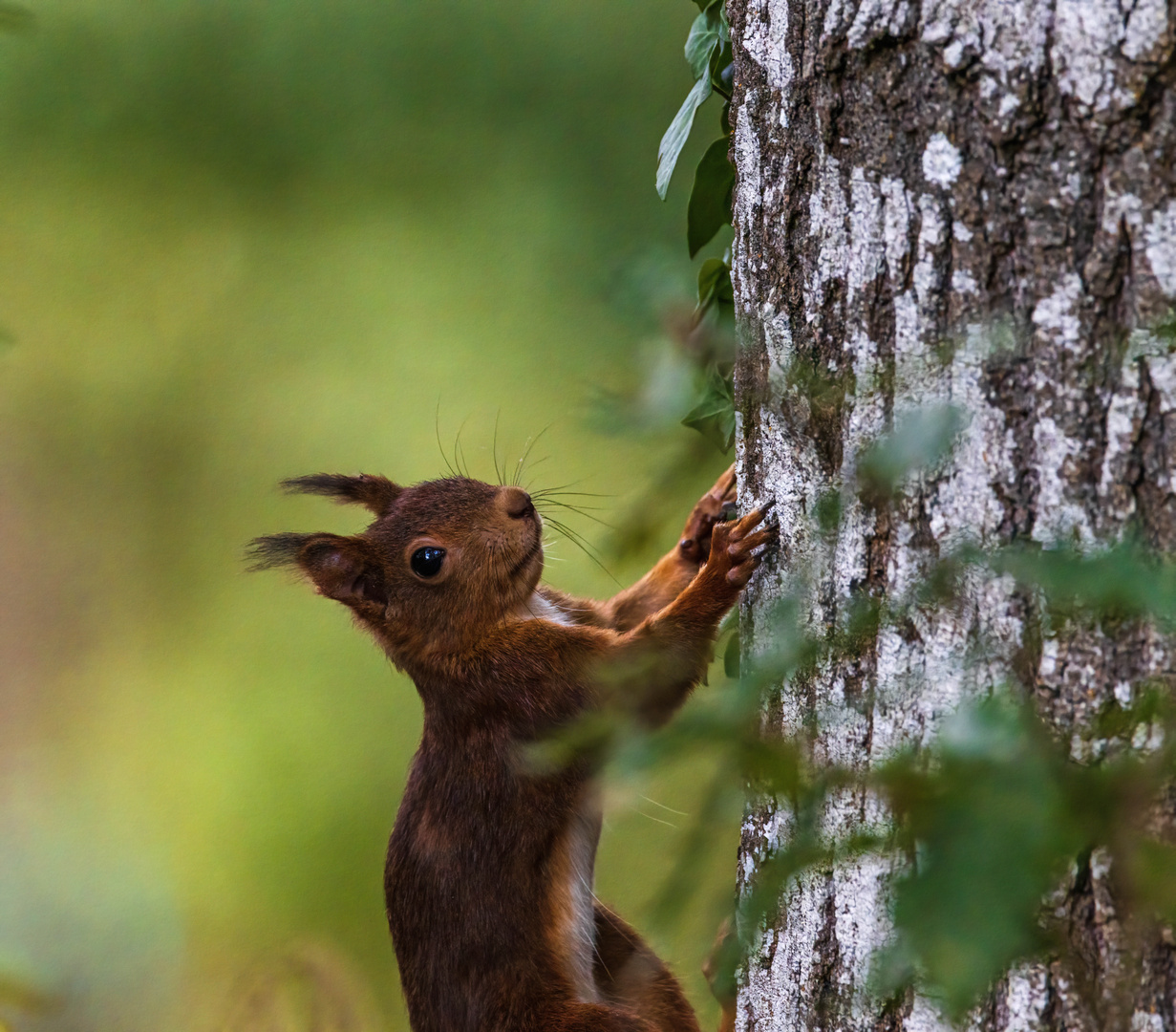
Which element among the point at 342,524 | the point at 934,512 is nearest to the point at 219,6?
the point at 342,524

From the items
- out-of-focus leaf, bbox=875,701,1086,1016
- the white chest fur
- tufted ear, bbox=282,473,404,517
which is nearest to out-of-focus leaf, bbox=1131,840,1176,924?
out-of-focus leaf, bbox=875,701,1086,1016

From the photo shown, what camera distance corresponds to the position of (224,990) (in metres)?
3.48

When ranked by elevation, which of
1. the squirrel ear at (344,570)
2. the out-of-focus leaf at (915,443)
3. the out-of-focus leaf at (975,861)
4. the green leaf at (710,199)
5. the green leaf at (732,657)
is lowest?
the out-of-focus leaf at (975,861)

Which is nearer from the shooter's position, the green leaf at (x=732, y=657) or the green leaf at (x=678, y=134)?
the green leaf at (x=678, y=134)

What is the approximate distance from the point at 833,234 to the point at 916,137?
4.8 inches

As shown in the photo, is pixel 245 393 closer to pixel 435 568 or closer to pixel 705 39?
pixel 435 568

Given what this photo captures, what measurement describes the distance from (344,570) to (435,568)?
0.14 meters

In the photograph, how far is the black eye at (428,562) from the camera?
5.82 ft

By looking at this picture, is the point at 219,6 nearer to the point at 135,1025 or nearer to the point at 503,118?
the point at 503,118

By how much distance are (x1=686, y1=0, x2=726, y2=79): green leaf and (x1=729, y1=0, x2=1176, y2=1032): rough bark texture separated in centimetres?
22

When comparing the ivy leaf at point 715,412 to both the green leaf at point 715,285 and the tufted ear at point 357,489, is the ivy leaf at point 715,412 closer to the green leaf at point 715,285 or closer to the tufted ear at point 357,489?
the green leaf at point 715,285

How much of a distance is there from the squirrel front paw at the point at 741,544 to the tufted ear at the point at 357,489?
2.68 feet

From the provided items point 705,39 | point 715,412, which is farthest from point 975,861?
point 705,39

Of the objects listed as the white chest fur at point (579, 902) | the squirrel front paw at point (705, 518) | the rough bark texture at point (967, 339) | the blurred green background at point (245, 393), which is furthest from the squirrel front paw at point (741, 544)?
the blurred green background at point (245, 393)
